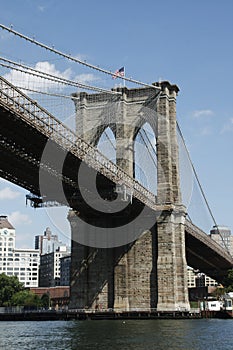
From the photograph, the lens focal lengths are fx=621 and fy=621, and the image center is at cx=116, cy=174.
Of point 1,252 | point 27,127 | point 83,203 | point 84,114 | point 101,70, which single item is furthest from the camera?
point 1,252

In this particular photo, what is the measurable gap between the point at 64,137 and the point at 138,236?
20.5 meters

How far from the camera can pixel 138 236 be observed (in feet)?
192

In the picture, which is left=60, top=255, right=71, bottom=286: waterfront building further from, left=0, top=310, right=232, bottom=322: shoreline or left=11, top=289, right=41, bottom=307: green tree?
left=0, top=310, right=232, bottom=322: shoreline

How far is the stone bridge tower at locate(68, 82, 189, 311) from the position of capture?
56.3m

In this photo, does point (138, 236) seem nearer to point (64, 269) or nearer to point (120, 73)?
point (120, 73)

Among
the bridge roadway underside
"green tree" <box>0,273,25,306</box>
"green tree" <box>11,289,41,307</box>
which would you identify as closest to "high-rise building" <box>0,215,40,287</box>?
"green tree" <box>0,273,25,306</box>

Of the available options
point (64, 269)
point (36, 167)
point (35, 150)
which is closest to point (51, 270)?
point (64, 269)

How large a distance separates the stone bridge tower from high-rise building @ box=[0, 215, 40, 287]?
134171 millimetres

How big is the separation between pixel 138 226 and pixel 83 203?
20.4 feet

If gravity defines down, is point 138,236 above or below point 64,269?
below

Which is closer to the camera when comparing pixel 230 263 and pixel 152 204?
pixel 152 204

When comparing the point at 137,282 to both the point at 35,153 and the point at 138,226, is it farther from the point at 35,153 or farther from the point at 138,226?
the point at 35,153

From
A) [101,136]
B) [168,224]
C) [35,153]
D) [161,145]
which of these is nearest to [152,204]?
[168,224]

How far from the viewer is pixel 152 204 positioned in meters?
56.6
